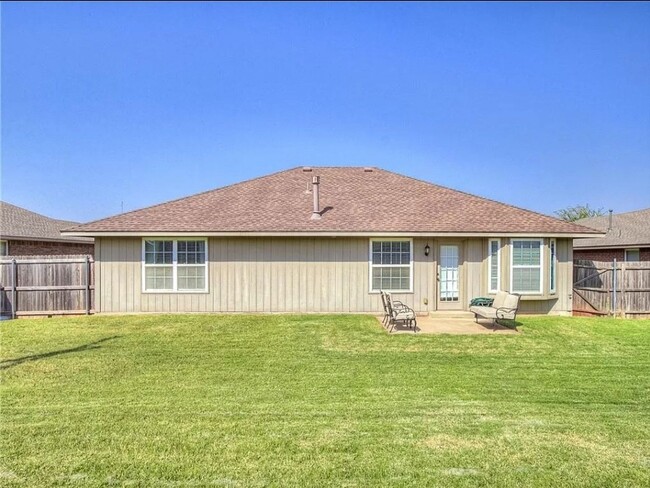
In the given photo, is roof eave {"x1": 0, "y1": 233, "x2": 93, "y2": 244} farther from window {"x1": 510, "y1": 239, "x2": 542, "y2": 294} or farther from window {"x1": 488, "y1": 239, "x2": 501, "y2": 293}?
window {"x1": 510, "y1": 239, "x2": 542, "y2": 294}

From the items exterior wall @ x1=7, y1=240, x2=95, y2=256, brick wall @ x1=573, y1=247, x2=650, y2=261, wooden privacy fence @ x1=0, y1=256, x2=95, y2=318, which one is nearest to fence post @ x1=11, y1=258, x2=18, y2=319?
wooden privacy fence @ x1=0, y1=256, x2=95, y2=318

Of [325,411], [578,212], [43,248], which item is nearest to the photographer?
[325,411]

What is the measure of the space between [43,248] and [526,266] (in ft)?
60.9

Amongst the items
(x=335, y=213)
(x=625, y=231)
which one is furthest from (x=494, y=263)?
(x=625, y=231)

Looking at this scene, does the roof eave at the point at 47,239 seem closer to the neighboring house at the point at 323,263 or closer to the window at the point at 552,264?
the neighboring house at the point at 323,263

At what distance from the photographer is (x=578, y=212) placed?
6131 cm

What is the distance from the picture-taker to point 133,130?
1595cm

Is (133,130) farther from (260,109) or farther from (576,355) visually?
(576,355)

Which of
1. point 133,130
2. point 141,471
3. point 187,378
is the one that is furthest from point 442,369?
point 133,130

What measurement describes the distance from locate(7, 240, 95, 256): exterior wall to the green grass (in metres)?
8.34

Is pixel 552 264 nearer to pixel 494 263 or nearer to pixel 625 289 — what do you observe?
pixel 494 263

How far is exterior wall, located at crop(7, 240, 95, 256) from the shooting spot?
632 inches

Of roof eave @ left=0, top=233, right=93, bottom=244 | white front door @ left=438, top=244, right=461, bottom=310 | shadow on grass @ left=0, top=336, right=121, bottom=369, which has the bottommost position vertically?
shadow on grass @ left=0, top=336, right=121, bottom=369

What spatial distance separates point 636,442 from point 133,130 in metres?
17.0
